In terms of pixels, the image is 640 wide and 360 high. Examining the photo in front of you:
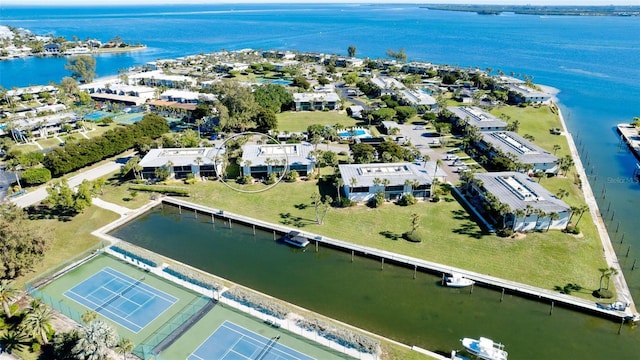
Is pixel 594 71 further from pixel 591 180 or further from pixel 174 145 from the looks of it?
pixel 174 145

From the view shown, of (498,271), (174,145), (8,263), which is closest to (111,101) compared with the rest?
(174,145)

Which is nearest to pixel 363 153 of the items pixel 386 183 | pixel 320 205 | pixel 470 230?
pixel 386 183

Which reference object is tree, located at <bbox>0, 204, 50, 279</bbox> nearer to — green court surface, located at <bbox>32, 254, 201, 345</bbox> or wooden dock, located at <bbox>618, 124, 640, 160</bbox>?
green court surface, located at <bbox>32, 254, 201, 345</bbox>

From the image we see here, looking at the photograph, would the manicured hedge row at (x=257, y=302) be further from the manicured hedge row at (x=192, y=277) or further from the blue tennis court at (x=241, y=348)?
the blue tennis court at (x=241, y=348)

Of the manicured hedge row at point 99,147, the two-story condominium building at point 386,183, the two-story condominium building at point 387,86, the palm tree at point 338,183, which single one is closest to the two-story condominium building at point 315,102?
the two-story condominium building at point 387,86

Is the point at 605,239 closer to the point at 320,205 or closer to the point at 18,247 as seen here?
the point at 320,205

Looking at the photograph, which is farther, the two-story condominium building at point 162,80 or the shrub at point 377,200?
the two-story condominium building at point 162,80
